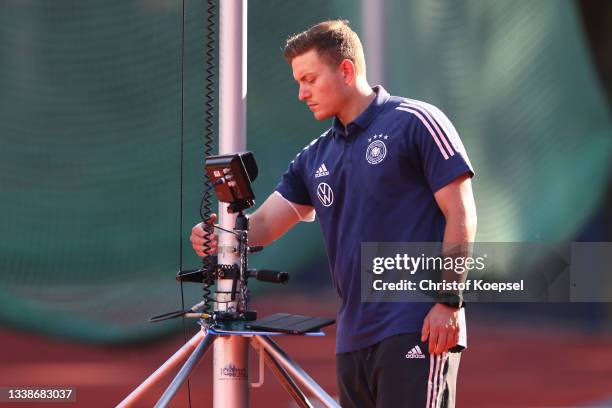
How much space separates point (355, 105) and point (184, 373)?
3.36 ft

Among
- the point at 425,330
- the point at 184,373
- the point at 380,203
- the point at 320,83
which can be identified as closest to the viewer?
the point at 184,373

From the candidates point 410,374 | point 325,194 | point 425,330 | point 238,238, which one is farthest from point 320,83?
point 410,374

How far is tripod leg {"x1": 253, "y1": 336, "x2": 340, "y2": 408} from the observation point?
228cm

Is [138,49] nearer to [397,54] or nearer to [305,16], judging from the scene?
[305,16]

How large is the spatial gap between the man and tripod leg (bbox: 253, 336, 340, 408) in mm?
270

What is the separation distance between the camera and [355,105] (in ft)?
8.96

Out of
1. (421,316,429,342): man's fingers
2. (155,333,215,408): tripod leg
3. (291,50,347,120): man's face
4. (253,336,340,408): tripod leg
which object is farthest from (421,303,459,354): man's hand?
(291,50,347,120): man's face

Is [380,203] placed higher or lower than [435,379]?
higher

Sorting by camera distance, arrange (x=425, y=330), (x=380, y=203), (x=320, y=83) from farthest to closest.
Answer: (x=320, y=83) < (x=380, y=203) < (x=425, y=330)

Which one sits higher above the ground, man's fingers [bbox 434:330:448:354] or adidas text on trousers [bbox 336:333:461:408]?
man's fingers [bbox 434:330:448:354]

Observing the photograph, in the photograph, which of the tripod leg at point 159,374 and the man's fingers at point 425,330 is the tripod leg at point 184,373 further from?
the man's fingers at point 425,330

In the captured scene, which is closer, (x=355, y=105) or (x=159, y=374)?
(x=159, y=374)

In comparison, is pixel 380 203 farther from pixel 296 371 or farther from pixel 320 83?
pixel 296 371

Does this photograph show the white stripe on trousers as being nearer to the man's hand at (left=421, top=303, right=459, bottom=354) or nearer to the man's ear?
the man's hand at (left=421, top=303, right=459, bottom=354)
